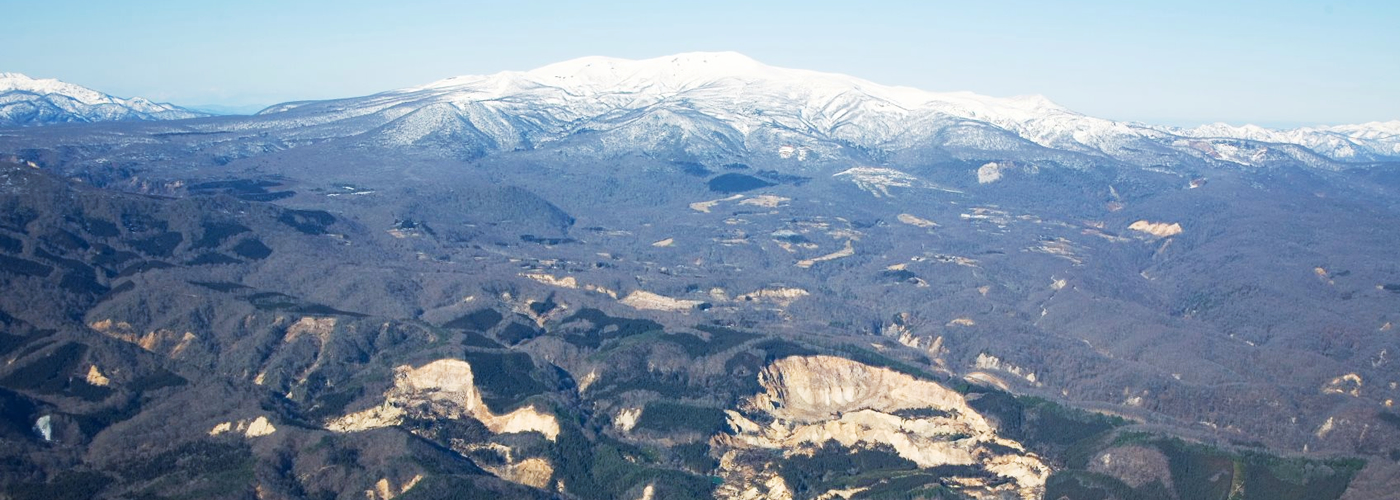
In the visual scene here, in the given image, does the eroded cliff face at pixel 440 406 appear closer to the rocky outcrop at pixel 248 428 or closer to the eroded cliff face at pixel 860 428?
the rocky outcrop at pixel 248 428

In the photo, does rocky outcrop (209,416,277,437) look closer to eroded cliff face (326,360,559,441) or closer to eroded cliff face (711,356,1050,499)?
eroded cliff face (326,360,559,441)

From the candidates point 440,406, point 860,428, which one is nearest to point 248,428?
point 440,406

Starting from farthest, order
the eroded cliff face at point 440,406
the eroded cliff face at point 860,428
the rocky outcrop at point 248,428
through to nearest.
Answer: the eroded cliff face at point 440,406 < the eroded cliff face at point 860,428 < the rocky outcrop at point 248,428

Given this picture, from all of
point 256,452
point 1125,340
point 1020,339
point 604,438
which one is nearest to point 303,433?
point 256,452

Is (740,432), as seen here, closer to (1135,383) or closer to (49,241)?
(1135,383)

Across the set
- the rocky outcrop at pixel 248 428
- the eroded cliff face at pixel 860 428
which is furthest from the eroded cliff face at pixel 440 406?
the eroded cliff face at pixel 860 428

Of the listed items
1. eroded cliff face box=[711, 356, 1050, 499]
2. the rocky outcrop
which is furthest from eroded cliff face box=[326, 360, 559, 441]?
eroded cliff face box=[711, 356, 1050, 499]

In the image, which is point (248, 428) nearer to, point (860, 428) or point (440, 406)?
point (440, 406)
